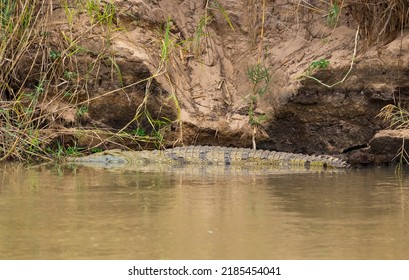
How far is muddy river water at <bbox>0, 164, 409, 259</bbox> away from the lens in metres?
4.33

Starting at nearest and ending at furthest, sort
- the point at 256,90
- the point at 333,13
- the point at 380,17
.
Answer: the point at 380,17 < the point at 333,13 < the point at 256,90

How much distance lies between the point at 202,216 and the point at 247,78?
4.67 meters

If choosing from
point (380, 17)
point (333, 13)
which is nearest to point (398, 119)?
point (380, 17)

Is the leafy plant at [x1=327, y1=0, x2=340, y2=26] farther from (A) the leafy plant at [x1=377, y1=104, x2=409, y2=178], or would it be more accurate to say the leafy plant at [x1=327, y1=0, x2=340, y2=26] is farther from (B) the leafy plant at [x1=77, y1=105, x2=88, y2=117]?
(B) the leafy plant at [x1=77, y1=105, x2=88, y2=117]

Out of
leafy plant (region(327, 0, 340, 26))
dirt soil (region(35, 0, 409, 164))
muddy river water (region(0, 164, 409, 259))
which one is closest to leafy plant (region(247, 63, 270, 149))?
dirt soil (region(35, 0, 409, 164))

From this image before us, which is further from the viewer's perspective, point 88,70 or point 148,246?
point 88,70

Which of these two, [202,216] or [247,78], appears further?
[247,78]

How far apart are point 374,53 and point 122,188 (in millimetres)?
3274

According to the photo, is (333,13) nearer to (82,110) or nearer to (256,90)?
(256,90)

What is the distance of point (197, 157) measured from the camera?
896 cm

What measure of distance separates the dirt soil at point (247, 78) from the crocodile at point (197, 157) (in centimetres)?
41

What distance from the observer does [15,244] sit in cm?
445

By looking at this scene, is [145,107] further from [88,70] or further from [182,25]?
[182,25]
